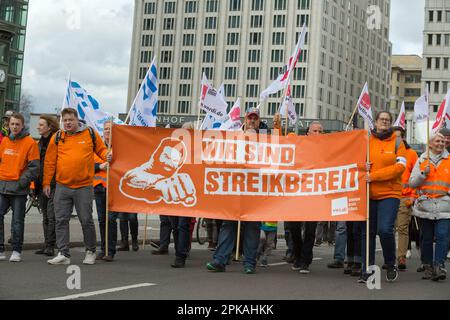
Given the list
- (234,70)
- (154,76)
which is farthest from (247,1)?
(154,76)

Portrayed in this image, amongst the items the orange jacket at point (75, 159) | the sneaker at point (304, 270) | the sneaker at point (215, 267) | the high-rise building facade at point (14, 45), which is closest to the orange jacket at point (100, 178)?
the orange jacket at point (75, 159)

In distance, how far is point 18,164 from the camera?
10586 mm

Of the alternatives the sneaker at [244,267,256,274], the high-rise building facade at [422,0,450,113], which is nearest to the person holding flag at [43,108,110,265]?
the sneaker at [244,267,256,274]

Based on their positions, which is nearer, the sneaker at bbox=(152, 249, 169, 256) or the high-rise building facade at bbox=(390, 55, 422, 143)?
the sneaker at bbox=(152, 249, 169, 256)

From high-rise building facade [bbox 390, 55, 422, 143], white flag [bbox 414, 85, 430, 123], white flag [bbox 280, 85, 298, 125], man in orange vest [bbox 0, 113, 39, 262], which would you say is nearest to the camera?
man in orange vest [bbox 0, 113, 39, 262]

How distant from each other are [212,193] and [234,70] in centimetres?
11680

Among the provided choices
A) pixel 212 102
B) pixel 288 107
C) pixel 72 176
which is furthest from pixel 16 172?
pixel 288 107

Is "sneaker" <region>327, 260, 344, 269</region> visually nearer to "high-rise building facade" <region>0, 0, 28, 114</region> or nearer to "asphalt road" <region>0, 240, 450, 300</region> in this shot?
"asphalt road" <region>0, 240, 450, 300</region>

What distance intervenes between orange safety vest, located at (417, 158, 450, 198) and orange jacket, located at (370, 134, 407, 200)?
893mm

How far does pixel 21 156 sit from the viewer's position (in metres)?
10.6

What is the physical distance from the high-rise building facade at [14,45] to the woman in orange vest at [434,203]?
65774 millimetres

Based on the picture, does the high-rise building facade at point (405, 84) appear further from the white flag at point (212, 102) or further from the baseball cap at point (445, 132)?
the baseball cap at point (445, 132)

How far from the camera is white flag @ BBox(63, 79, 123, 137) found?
1421 centimetres
